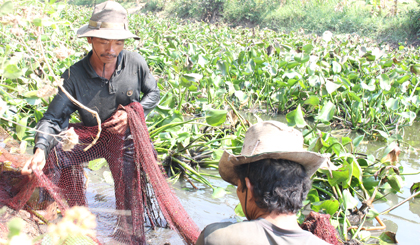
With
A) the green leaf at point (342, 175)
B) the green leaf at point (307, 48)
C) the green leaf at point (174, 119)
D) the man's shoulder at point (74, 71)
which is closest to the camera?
the man's shoulder at point (74, 71)

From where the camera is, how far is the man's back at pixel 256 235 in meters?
1.04

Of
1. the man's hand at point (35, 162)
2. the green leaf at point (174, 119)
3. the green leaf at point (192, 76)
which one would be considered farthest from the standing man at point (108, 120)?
the green leaf at point (174, 119)

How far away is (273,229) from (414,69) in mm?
3909

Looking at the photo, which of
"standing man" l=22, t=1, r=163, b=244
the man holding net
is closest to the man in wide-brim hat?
the man holding net

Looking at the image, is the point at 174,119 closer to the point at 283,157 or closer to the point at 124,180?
the point at 124,180

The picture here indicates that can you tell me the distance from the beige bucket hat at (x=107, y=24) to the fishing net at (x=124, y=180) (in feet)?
1.29

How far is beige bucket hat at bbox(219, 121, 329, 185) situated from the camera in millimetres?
1124

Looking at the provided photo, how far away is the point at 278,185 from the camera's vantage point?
43.5 inches

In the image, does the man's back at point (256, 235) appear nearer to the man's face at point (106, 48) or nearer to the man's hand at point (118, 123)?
the man's hand at point (118, 123)

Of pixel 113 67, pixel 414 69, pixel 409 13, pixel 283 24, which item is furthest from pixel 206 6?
pixel 113 67

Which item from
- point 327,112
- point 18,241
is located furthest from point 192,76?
point 18,241

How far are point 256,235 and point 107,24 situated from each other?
1.37 m

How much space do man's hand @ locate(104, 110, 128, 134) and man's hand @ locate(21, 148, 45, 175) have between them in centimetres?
36

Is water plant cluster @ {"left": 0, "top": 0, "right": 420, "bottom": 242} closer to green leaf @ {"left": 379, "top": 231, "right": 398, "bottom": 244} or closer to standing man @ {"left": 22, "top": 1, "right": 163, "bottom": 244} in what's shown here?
green leaf @ {"left": 379, "top": 231, "right": 398, "bottom": 244}
